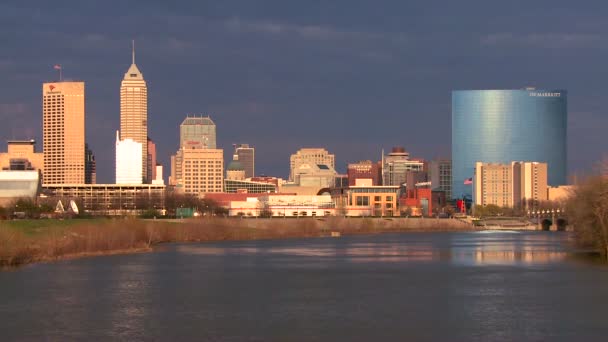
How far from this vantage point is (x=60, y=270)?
75.1 m

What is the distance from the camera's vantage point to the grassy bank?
84.8 m

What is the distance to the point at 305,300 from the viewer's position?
5675 cm

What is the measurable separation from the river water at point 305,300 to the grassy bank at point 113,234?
14.3 feet

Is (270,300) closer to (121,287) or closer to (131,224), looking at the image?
(121,287)

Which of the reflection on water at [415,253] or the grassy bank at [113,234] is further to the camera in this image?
the reflection on water at [415,253]

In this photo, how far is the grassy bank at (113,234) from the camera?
84.8m

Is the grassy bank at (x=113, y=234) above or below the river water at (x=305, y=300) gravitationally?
above

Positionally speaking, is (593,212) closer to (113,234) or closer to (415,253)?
(415,253)

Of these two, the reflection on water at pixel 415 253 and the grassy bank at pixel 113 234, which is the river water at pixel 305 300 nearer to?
the reflection on water at pixel 415 253

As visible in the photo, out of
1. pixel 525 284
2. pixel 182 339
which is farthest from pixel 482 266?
pixel 182 339

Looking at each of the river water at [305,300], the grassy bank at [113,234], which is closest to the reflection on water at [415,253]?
the river water at [305,300]

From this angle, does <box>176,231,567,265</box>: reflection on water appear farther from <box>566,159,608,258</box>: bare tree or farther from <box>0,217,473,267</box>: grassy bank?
<box>0,217,473,267</box>: grassy bank

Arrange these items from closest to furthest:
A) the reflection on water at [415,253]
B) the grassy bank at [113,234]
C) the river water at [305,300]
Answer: the river water at [305,300] < the grassy bank at [113,234] < the reflection on water at [415,253]

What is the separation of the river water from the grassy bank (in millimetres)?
4366
